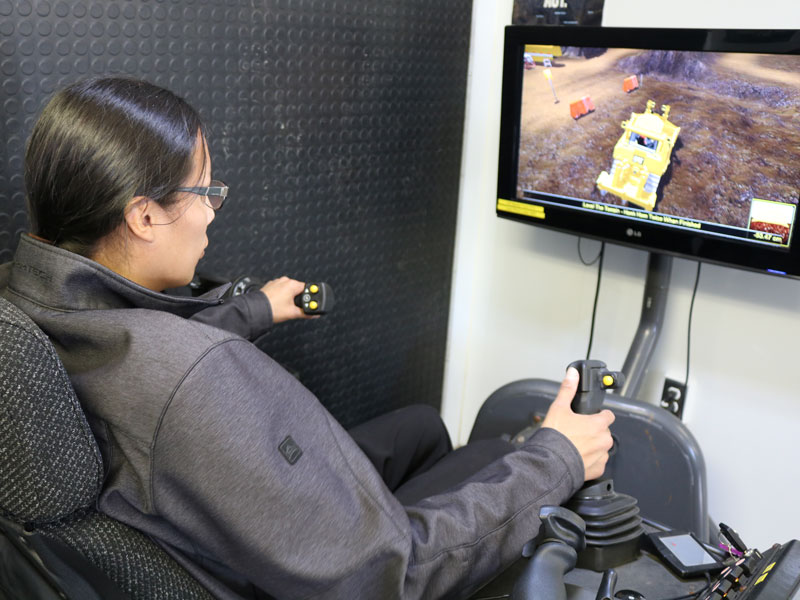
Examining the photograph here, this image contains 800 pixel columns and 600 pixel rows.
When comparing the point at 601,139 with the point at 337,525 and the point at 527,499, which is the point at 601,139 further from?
the point at 337,525

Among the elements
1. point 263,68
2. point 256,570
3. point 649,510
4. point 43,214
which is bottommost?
point 649,510

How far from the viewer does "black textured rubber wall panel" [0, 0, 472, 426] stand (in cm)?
156

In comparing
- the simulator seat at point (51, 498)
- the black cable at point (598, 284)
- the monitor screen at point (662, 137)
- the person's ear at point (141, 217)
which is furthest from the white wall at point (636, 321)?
the simulator seat at point (51, 498)

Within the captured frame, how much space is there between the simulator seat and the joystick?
563 millimetres

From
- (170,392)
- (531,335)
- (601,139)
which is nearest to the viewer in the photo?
(170,392)

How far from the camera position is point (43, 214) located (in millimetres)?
1066

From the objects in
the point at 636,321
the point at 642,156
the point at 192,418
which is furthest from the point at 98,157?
the point at 636,321

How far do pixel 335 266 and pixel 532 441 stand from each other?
1.12 m

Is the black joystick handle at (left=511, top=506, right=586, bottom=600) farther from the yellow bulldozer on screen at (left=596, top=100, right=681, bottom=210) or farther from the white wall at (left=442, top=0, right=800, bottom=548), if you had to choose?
the white wall at (left=442, top=0, right=800, bottom=548)

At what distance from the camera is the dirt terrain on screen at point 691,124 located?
1585 millimetres

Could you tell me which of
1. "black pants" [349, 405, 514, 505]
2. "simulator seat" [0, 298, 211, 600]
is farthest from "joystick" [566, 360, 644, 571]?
"simulator seat" [0, 298, 211, 600]

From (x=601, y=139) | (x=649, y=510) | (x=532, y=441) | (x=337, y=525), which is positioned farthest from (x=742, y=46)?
(x=337, y=525)

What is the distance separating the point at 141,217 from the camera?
42.7 inches

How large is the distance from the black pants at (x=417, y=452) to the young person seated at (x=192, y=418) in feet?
0.92
